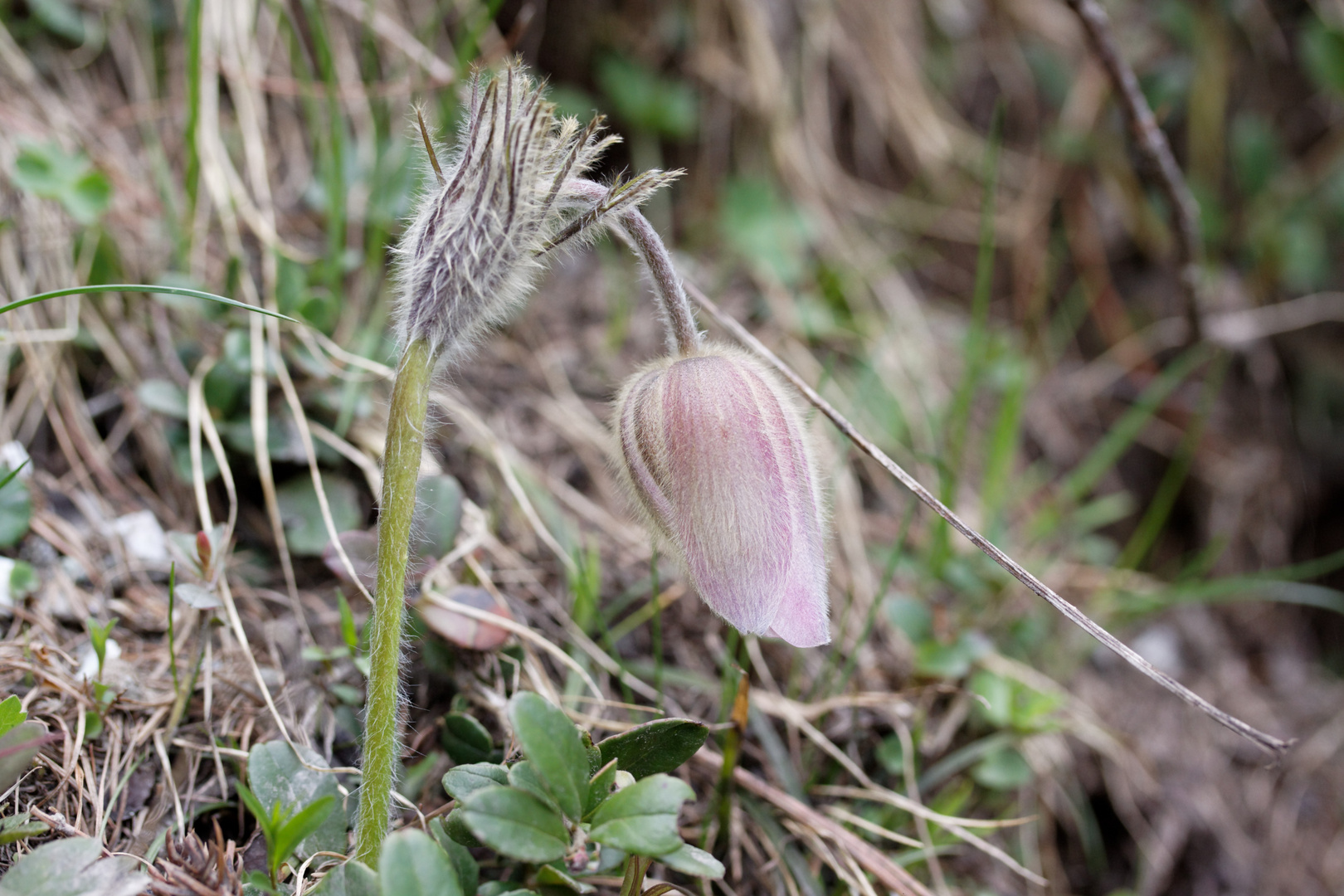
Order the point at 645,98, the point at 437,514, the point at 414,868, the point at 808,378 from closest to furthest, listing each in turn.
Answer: the point at 414,868, the point at 437,514, the point at 808,378, the point at 645,98

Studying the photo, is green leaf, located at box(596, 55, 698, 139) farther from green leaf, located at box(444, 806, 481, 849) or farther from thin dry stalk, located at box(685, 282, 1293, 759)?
green leaf, located at box(444, 806, 481, 849)

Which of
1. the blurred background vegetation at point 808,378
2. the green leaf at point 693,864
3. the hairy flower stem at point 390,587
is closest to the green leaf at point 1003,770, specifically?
the blurred background vegetation at point 808,378

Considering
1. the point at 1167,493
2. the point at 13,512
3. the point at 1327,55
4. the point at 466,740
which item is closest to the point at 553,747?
the point at 466,740

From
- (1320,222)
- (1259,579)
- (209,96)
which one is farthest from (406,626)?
(1320,222)

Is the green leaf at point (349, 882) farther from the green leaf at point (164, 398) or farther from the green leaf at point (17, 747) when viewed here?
the green leaf at point (164, 398)

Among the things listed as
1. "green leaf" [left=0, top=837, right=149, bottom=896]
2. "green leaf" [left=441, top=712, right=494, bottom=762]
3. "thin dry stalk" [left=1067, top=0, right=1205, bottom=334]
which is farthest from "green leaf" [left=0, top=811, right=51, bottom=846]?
"thin dry stalk" [left=1067, top=0, right=1205, bottom=334]

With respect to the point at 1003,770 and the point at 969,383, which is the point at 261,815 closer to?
the point at 1003,770
